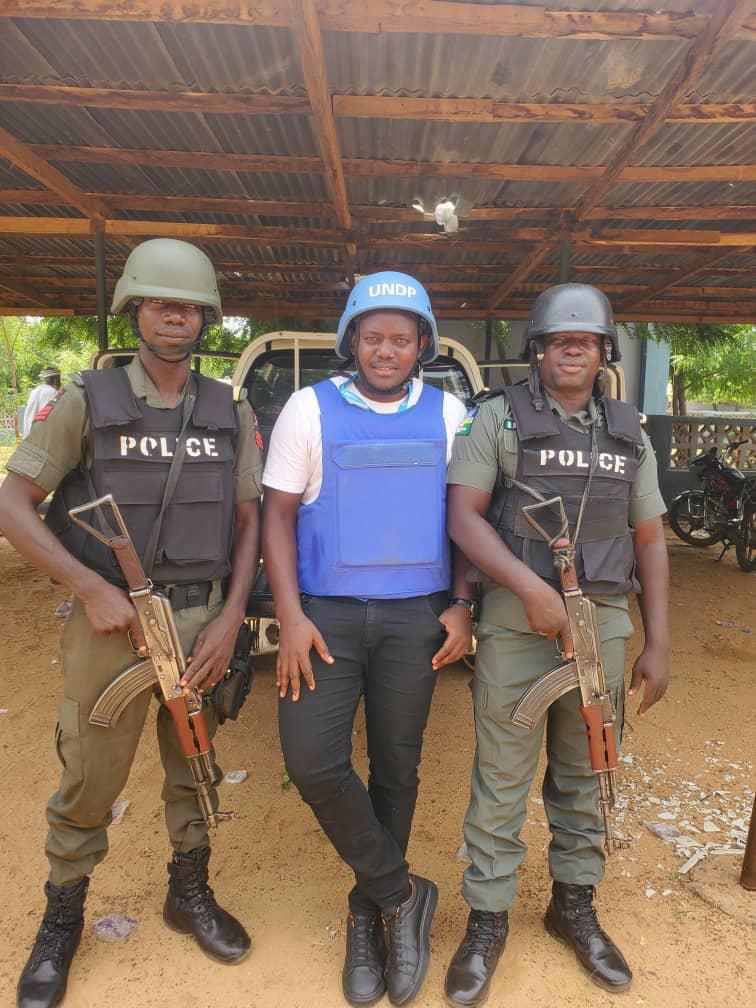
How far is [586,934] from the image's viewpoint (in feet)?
6.90

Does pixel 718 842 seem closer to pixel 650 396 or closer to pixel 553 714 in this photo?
pixel 553 714

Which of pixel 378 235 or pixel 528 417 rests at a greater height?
pixel 378 235

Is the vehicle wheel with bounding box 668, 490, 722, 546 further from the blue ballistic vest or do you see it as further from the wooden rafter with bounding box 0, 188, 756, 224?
the blue ballistic vest

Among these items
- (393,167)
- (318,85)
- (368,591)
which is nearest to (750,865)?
(368,591)

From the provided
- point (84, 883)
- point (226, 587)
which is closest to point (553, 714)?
point (226, 587)

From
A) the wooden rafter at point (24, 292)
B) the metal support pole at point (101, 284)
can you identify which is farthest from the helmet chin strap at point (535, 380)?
the wooden rafter at point (24, 292)

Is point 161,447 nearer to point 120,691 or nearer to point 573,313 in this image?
point 120,691

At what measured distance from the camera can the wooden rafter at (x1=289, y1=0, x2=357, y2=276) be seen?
248 cm

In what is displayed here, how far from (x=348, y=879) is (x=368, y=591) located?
1.20 meters

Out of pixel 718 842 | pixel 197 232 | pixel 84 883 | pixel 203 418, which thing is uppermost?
pixel 197 232

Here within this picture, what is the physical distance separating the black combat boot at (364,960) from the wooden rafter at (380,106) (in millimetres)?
3228

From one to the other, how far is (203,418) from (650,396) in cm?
1195

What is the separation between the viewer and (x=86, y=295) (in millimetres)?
8039

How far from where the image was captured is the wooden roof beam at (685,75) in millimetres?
2480
